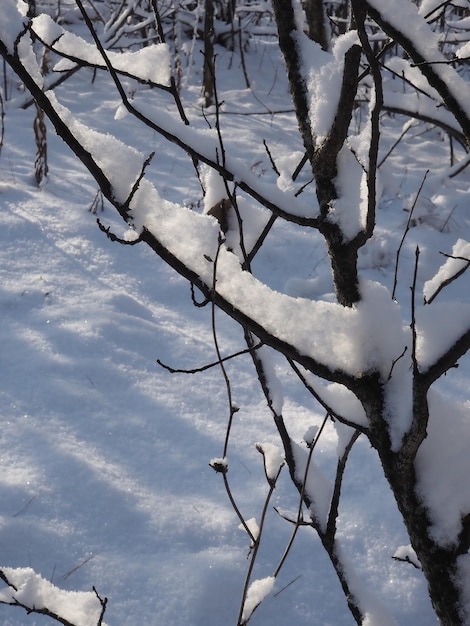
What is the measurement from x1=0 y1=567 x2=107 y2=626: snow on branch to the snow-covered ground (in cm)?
58

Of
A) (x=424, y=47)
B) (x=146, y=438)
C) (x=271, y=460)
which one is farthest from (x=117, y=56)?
(x=146, y=438)

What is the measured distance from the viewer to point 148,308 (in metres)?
2.88

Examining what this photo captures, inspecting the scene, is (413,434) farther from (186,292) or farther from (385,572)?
(186,292)

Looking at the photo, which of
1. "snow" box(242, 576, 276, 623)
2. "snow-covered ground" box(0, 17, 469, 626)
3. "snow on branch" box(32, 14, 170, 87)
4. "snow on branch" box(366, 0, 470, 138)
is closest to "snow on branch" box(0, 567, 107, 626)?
"snow" box(242, 576, 276, 623)

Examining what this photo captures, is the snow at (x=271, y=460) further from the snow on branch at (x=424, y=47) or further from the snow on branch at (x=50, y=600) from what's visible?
the snow on branch at (x=424, y=47)

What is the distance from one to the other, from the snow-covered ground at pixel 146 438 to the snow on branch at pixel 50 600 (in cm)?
58

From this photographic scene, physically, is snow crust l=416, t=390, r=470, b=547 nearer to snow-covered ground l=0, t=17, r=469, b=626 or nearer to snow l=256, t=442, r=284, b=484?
snow l=256, t=442, r=284, b=484

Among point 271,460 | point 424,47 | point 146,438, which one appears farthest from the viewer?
point 146,438

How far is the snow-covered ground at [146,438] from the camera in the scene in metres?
1.50

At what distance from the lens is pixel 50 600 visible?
85cm

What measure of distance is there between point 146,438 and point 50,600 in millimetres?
1149

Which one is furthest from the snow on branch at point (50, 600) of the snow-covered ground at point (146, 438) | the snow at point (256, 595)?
Answer: the snow-covered ground at point (146, 438)

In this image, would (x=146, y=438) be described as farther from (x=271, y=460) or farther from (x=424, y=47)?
(x=424, y=47)

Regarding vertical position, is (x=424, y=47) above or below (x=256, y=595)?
above
